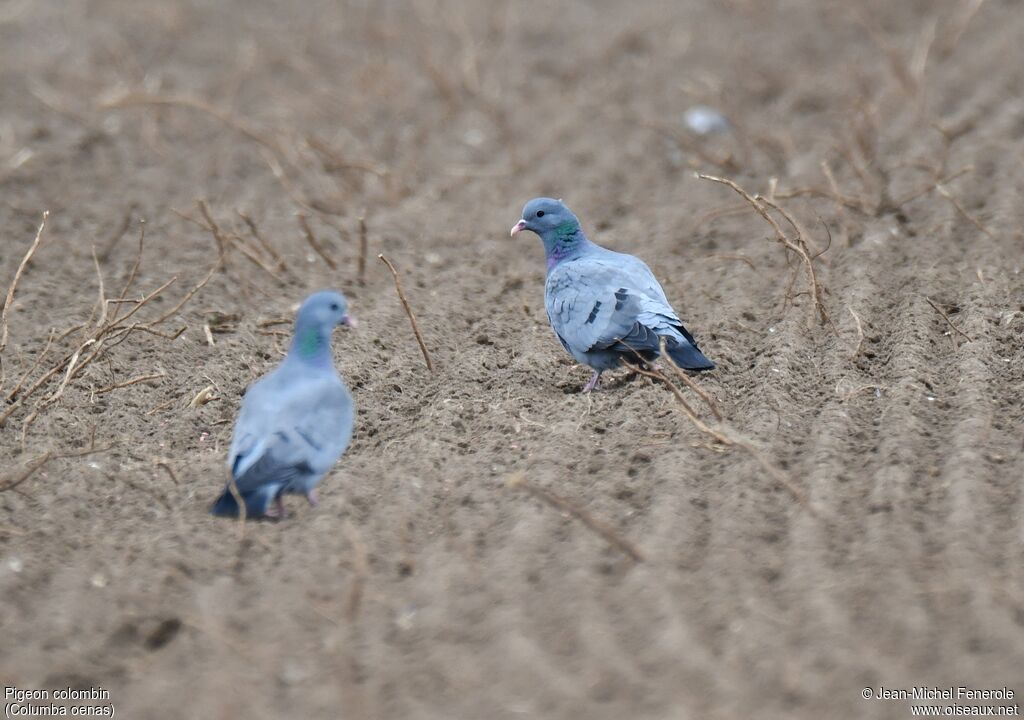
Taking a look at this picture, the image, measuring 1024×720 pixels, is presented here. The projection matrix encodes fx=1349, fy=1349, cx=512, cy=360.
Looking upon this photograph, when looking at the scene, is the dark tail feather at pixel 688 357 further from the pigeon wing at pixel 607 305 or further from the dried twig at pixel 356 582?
the dried twig at pixel 356 582

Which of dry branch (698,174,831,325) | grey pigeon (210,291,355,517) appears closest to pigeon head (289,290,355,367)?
grey pigeon (210,291,355,517)

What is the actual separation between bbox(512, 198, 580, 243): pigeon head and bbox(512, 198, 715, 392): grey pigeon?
0.11 m

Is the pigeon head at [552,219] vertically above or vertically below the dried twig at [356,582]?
below

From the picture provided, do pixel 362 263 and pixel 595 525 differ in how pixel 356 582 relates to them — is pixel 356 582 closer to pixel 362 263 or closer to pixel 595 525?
pixel 595 525

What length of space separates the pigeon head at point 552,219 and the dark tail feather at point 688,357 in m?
1.00

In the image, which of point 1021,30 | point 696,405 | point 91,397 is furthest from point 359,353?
point 1021,30

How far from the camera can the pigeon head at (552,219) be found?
623 centimetres

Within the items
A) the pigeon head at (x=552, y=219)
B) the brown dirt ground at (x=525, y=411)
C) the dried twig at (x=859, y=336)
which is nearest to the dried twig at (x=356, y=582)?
the brown dirt ground at (x=525, y=411)

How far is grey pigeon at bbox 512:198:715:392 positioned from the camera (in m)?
5.52

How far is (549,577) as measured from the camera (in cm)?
423

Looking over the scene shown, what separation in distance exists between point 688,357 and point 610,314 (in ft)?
1.27

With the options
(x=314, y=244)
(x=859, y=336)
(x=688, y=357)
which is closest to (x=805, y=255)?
(x=859, y=336)

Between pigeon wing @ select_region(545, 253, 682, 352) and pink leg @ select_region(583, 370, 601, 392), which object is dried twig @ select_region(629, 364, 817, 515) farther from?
pink leg @ select_region(583, 370, 601, 392)

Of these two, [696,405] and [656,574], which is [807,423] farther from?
[656,574]
